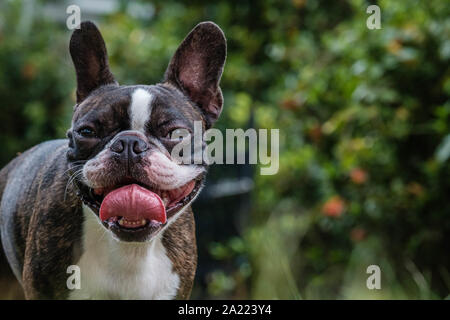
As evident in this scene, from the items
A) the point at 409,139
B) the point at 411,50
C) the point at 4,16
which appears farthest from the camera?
the point at 4,16

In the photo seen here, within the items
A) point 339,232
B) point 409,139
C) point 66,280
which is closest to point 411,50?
point 409,139

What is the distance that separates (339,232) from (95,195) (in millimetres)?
3235

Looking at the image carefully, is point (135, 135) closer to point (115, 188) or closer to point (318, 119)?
point (115, 188)

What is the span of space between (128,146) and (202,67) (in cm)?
47

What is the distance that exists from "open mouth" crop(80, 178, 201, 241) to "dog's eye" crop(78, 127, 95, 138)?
16 centimetres

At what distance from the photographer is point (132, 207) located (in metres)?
1.64

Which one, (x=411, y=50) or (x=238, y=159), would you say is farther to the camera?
(x=238, y=159)

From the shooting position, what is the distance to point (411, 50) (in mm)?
3754

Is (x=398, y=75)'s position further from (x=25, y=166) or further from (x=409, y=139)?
(x=25, y=166)

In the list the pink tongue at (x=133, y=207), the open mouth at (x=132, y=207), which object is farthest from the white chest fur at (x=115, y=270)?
the pink tongue at (x=133, y=207)

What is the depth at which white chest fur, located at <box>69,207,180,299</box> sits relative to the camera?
1.97 meters

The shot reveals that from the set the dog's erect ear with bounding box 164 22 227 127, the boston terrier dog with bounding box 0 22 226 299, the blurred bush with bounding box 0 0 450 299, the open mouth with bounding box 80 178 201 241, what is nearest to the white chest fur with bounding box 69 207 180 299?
the boston terrier dog with bounding box 0 22 226 299

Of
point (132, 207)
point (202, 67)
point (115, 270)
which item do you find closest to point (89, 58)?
point (202, 67)

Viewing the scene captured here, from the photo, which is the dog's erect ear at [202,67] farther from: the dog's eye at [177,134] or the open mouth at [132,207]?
the open mouth at [132,207]
